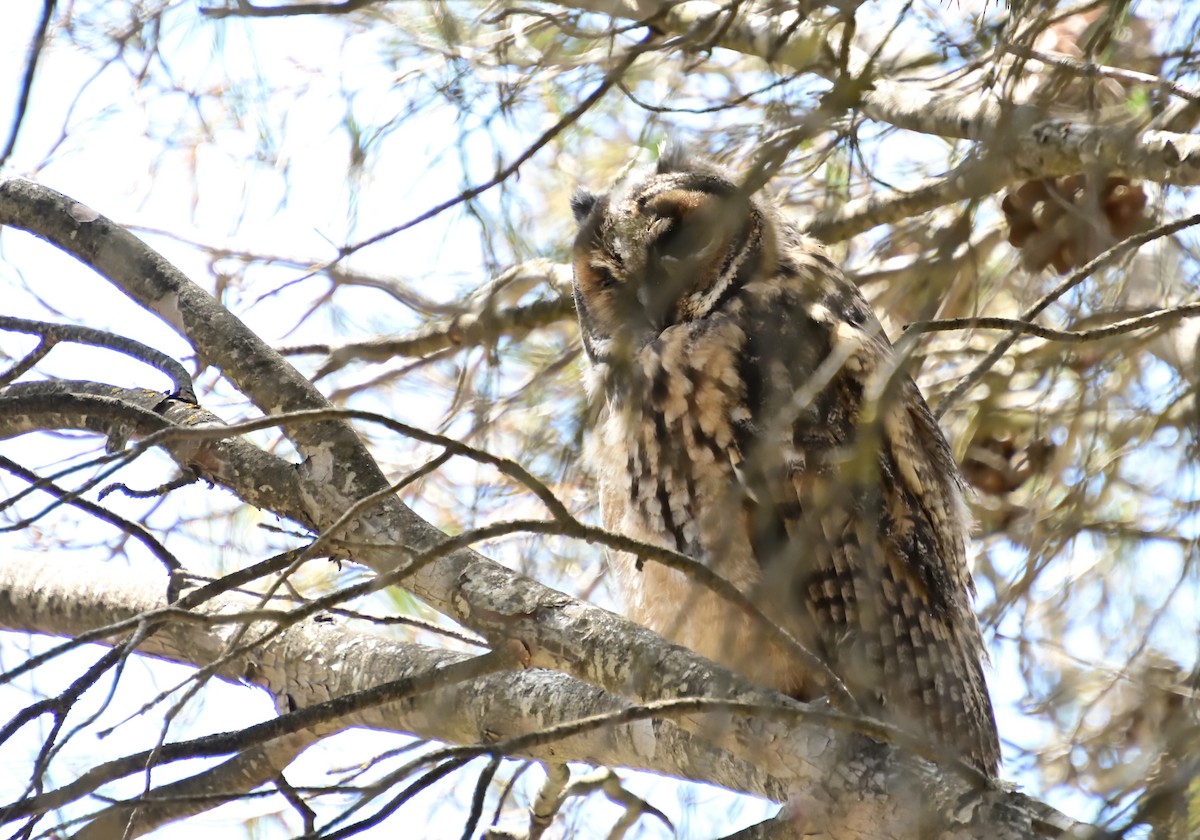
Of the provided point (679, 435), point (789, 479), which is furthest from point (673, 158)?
point (789, 479)

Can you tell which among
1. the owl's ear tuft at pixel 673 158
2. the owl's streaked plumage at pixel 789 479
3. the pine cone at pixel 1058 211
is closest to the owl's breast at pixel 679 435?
the owl's streaked plumage at pixel 789 479

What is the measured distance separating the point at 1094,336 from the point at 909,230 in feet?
5.50

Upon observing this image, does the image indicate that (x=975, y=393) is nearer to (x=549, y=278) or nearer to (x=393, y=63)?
(x=549, y=278)

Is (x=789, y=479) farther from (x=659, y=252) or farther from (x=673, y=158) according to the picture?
(x=673, y=158)

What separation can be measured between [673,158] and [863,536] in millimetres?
1102

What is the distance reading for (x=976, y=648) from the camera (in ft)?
7.94

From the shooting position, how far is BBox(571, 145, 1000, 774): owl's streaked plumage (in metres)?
2.20

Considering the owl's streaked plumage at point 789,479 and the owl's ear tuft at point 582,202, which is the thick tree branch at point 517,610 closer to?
the owl's streaked plumage at point 789,479

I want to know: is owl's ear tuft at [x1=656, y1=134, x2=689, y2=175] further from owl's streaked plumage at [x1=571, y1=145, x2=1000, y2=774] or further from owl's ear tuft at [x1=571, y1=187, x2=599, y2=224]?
owl's streaked plumage at [x1=571, y1=145, x2=1000, y2=774]

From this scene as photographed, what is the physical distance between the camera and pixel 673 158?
9.32 ft

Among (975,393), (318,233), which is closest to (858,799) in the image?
(318,233)

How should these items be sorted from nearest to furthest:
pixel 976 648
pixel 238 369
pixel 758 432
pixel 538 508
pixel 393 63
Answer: pixel 238 369, pixel 758 432, pixel 976 648, pixel 393 63, pixel 538 508

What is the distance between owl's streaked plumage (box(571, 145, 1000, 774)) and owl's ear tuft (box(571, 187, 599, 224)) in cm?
38

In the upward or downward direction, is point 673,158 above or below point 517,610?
above
